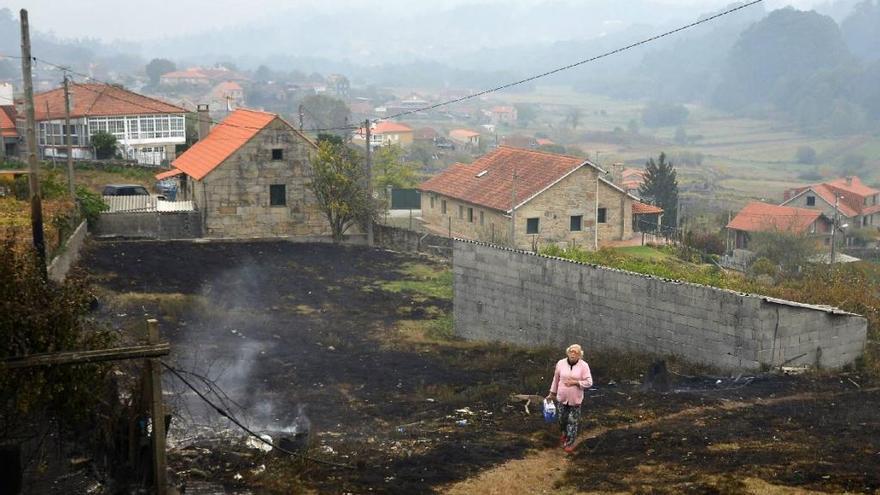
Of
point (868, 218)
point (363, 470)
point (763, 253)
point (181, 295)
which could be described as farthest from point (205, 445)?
point (868, 218)

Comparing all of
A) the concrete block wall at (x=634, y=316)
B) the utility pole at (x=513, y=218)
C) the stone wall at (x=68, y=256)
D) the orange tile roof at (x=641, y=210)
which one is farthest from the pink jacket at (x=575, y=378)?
the orange tile roof at (x=641, y=210)

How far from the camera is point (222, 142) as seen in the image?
130 ft

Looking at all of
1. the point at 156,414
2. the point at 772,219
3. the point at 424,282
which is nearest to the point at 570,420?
the point at 156,414

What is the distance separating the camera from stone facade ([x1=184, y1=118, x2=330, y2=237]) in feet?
122

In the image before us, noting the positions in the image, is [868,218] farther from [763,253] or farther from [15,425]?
[15,425]

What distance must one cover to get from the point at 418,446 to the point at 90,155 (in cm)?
4844

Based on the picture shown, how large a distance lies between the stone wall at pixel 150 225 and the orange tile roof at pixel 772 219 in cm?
3458

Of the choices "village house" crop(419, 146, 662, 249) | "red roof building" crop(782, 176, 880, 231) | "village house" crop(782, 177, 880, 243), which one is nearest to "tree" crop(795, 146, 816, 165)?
"red roof building" crop(782, 176, 880, 231)

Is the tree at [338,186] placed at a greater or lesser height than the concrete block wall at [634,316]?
greater

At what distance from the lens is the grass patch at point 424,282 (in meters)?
29.5

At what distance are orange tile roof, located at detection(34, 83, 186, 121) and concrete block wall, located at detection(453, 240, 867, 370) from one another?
155 ft

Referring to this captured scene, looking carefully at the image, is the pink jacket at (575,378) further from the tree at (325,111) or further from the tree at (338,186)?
the tree at (325,111)

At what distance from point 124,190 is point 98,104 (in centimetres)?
2667

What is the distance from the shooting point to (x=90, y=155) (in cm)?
5688
